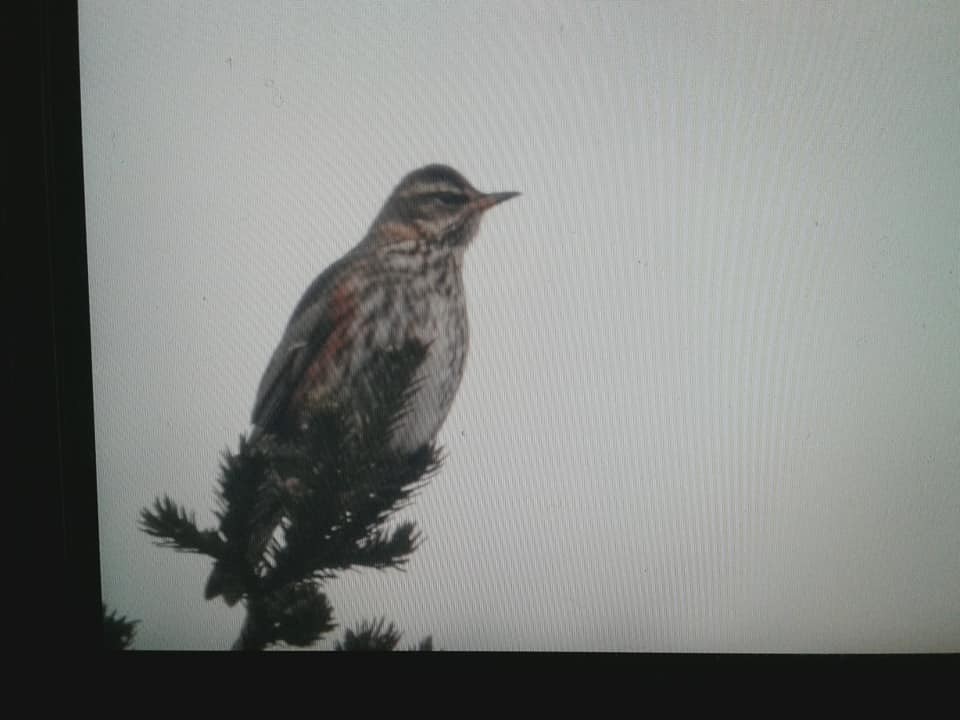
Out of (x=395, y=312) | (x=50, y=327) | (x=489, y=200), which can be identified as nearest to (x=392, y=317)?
(x=395, y=312)

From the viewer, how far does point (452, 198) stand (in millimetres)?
728

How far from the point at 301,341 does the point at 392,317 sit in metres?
0.17

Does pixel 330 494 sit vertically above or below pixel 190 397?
below

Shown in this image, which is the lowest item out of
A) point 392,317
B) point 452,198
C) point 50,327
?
point 50,327

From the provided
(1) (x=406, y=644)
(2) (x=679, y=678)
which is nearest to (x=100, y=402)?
(1) (x=406, y=644)

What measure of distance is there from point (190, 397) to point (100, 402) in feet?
0.31

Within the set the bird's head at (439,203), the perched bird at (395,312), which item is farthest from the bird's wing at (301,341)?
the bird's head at (439,203)

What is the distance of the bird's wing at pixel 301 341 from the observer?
65 centimetres

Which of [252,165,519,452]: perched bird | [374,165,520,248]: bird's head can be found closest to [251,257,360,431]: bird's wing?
[252,165,519,452]: perched bird

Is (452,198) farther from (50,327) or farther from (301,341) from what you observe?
(50,327)

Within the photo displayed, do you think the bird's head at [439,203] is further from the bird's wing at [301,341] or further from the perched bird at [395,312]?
the bird's wing at [301,341]

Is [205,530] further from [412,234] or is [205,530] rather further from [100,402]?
[412,234]

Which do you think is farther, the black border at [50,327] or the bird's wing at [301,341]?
the bird's wing at [301,341]

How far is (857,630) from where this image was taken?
22.8 inches
